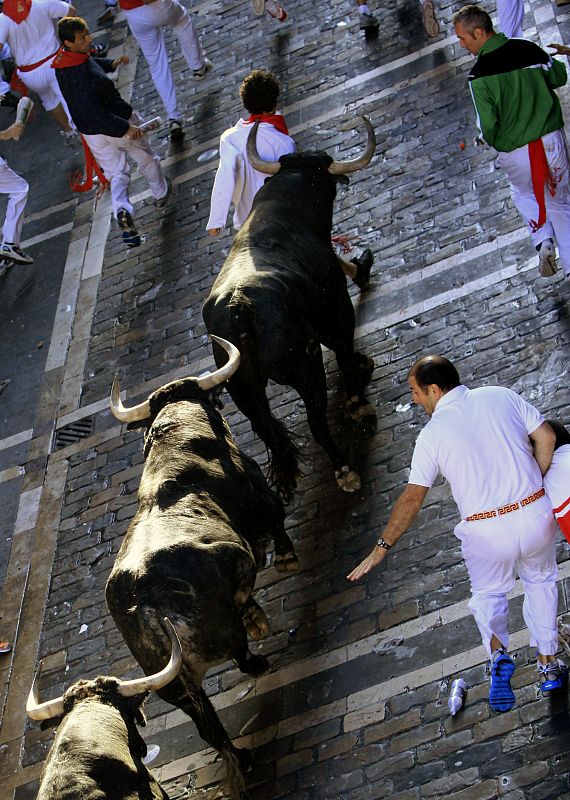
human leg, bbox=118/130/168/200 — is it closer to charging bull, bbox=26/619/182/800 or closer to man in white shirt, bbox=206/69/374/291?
man in white shirt, bbox=206/69/374/291

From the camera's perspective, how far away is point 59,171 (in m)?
16.9

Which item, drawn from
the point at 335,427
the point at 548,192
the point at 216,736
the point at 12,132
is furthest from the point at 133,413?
the point at 12,132

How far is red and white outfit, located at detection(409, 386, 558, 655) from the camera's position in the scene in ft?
21.4

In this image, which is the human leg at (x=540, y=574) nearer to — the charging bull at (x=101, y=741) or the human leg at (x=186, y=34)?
the charging bull at (x=101, y=741)

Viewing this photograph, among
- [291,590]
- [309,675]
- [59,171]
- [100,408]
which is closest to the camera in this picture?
[309,675]

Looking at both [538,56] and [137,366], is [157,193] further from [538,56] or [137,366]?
[538,56]

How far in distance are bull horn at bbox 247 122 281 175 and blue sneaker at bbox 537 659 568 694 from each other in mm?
5180

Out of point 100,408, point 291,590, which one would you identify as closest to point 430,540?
point 291,590

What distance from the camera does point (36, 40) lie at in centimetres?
1579

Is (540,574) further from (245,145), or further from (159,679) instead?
(245,145)

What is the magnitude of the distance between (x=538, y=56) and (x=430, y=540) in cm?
395

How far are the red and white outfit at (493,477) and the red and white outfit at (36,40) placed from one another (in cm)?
1089

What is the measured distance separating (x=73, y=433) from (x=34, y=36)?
20.6 ft

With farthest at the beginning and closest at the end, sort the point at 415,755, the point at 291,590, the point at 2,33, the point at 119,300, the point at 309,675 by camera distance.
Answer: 1. the point at 2,33
2. the point at 119,300
3. the point at 291,590
4. the point at 309,675
5. the point at 415,755
